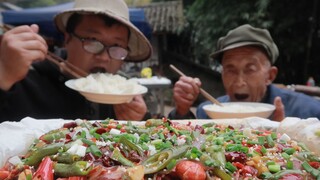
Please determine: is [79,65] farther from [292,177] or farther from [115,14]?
[292,177]

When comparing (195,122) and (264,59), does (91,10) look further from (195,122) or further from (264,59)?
(264,59)

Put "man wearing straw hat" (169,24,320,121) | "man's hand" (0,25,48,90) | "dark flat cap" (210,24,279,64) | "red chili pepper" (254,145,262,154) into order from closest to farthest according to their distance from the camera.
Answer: "red chili pepper" (254,145,262,154) < "man's hand" (0,25,48,90) < "man wearing straw hat" (169,24,320,121) < "dark flat cap" (210,24,279,64)

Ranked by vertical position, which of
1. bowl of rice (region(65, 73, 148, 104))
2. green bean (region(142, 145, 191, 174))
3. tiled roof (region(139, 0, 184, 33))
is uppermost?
green bean (region(142, 145, 191, 174))

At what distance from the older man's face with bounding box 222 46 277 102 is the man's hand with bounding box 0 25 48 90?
177 centimetres

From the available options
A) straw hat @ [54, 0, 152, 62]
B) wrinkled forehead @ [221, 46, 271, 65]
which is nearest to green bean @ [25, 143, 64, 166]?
straw hat @ [54, 0, 152, 62]

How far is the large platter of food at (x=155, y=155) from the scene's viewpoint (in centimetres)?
151

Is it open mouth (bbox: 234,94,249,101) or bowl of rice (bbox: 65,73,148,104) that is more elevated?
bowl of rice (bbox: 65,73,148,104)

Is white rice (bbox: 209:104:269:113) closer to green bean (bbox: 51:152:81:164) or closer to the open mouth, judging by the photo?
the open mouth

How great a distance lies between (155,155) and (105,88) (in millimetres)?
1278

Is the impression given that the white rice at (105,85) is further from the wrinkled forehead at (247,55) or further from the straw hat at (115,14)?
the wrinkled forehead at (247,55)

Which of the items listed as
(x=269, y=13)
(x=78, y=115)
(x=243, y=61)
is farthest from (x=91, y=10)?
(x=269, y=13)

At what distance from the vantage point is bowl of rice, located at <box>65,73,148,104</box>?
8.66 feet

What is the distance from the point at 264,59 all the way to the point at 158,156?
2323 millimetres

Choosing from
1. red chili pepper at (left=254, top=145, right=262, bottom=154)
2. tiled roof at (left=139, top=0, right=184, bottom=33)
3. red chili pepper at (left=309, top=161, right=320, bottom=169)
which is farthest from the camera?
tiled roof at (left=139, top=0, right=184, bottom=33)
